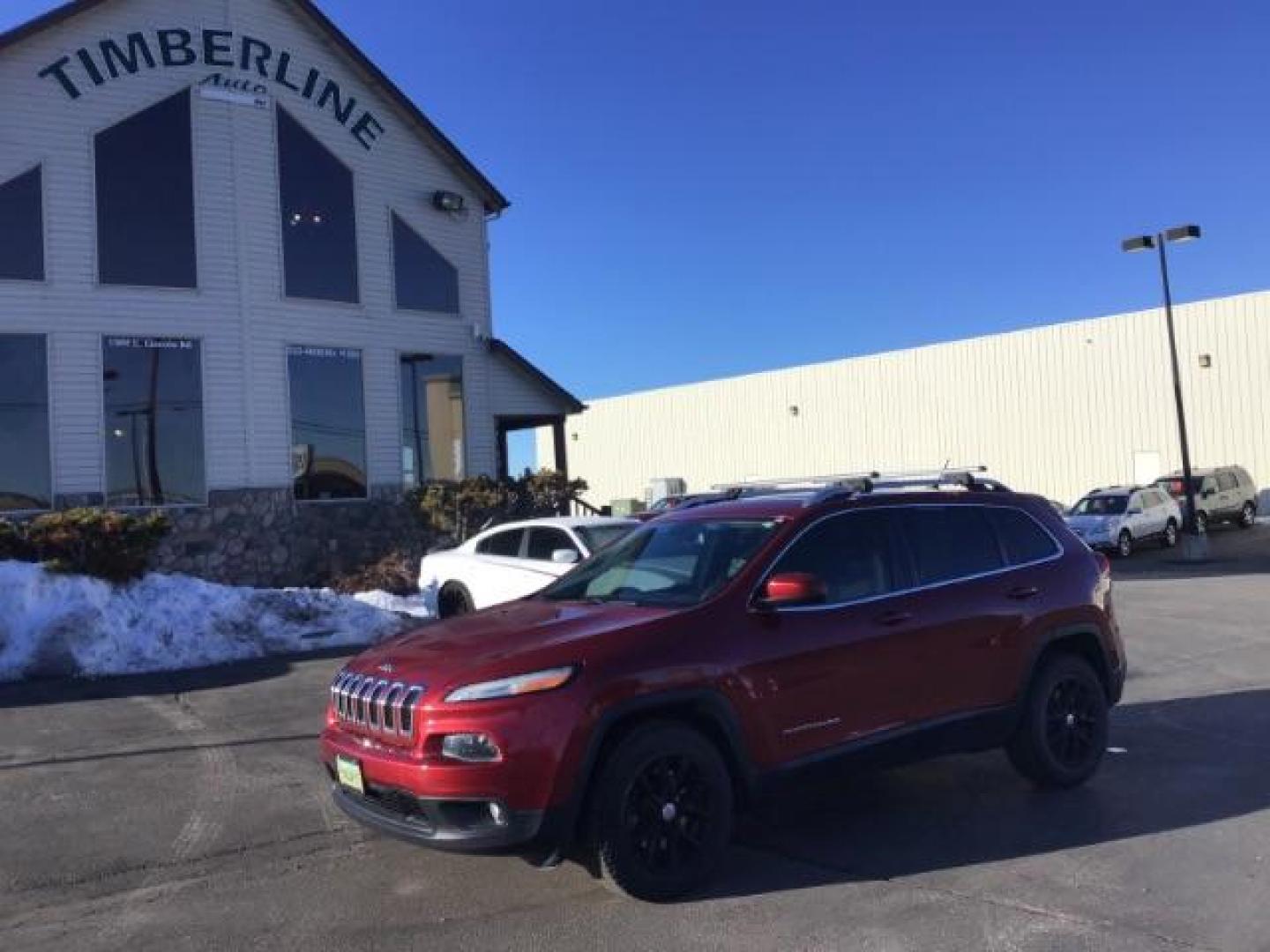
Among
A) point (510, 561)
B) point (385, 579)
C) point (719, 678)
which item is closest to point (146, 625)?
point (510, 561)

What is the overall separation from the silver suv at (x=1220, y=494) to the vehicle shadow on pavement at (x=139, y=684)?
23.9m

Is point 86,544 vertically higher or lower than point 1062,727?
higher

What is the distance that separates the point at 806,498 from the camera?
622 centimetres

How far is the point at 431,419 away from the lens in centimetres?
2158

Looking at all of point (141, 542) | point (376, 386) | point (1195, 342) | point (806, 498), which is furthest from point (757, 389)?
point (806, 498)

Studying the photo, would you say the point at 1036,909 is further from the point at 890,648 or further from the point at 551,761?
the point at 551,761

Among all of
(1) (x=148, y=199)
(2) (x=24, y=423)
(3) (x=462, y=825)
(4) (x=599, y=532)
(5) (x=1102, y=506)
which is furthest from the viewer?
(5) (x=1102, y=506)

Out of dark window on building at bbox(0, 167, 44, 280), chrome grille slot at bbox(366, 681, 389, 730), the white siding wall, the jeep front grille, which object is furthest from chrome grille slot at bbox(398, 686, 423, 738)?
Answer: dark window on building at bbox(0, 167, 44, 280)

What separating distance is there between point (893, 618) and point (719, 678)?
1.23 m

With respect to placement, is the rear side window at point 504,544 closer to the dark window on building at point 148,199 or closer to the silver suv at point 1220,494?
the dark window on building at point 148,199

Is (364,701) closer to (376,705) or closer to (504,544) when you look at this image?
(376,705)

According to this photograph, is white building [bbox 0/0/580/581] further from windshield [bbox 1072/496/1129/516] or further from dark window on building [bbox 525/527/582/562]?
windshield [bbox 1072/496/1129/516]

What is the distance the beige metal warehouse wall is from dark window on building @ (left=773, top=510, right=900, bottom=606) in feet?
102

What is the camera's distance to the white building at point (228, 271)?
17859 mm
